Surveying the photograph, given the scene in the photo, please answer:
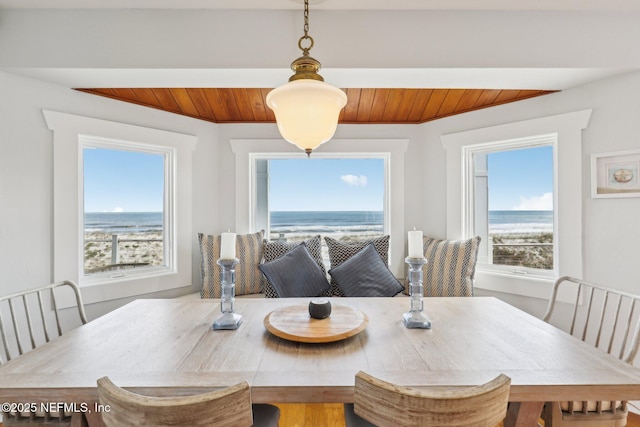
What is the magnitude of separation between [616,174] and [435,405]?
2.25 metres

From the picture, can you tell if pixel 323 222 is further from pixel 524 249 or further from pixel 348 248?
pixel 524 249

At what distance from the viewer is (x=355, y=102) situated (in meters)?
2.57

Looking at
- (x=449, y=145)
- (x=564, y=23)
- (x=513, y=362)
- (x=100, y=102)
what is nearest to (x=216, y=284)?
(x=100, y=102)

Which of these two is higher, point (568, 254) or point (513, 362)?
point (568, 254)

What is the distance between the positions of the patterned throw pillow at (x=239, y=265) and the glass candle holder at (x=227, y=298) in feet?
3.82

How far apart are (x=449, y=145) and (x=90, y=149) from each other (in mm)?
3039

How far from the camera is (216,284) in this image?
250cm

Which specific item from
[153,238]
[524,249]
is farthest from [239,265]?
[524,249]

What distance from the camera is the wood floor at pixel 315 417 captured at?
180 cm

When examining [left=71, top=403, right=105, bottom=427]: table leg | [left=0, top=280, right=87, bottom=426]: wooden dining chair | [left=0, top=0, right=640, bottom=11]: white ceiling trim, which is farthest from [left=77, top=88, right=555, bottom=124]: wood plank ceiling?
[left=71, top=403, right=105, bottom=427]: table leg

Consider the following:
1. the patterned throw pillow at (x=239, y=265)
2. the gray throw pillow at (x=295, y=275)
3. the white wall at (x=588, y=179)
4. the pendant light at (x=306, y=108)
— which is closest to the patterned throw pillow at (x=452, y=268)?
the white wall at (x=588, y=179)

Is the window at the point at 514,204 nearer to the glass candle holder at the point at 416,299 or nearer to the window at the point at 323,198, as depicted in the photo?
the window at the point at 323,198

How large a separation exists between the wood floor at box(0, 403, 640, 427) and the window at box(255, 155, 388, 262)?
1494mm

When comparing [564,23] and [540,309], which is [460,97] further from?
[540,309]
